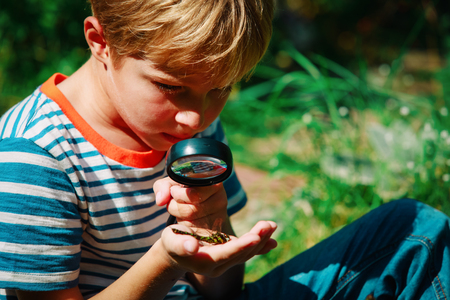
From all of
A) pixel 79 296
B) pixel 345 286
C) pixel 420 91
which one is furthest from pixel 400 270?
pixel 420 91

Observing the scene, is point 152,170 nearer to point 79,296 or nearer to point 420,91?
point 79,296

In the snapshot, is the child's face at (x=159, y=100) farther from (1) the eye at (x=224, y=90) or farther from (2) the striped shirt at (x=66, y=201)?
(2) the striped shirt at (x=66, y=201)

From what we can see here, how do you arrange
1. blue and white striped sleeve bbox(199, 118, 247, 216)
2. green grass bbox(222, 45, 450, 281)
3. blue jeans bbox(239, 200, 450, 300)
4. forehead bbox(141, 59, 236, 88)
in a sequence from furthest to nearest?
1. green grass bbox(222, 45, 450, 281)
2. blue and white striped sleeve bbox(199, 118, 247, 216)
3. blue jeans bbox(239, 200, 450, 300)
4. forehead bbox(141, 59, 236, 88)

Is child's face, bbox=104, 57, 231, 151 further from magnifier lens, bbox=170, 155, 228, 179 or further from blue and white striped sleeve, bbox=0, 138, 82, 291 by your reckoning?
blue and white striped sleeve, bbox=0, 138, 82, 291

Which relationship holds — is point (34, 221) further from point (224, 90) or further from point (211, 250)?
point (224, 90)

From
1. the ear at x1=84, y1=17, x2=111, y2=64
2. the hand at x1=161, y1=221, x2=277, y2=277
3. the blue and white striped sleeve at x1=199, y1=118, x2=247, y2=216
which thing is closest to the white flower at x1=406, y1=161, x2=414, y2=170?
the blue and white striped sleeve at x1=199, y1=118, x2=247, y2=216

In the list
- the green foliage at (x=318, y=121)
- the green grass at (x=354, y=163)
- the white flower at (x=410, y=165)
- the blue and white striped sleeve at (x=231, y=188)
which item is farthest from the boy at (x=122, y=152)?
the white flower at (x=410, y=165)

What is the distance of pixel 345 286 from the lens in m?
1.24

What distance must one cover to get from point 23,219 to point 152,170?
0.40 metres

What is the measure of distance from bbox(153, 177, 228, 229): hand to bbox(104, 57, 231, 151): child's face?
0.15 metres

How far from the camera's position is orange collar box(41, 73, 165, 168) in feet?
3.62

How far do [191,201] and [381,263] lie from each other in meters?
0.66

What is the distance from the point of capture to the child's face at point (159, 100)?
3.25 feet

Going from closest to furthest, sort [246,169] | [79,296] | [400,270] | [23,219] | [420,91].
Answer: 1. [23,219]
2. [79,296]
3. [400,270]
4. [246,169]
5. [420,91]
